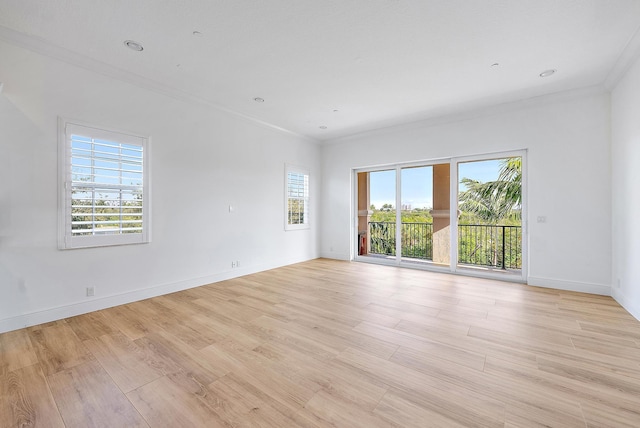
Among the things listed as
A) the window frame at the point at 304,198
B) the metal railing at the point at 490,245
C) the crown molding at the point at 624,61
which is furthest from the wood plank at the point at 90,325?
the crown molding at the point at 624,61

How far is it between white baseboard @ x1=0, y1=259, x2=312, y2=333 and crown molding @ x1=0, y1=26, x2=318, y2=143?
9.04 feet

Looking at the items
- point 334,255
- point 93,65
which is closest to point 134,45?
point 93,65

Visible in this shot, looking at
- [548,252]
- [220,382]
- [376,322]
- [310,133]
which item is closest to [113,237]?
[220,382]

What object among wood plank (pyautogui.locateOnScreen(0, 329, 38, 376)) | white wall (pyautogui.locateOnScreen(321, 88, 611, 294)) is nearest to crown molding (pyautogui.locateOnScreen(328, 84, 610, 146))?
white wall (pyautogui.locateOnScreen(321, 88, 611, 294))

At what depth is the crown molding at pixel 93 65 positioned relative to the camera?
269 centimetres

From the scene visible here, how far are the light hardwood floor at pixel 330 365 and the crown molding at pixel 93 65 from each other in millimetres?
2898

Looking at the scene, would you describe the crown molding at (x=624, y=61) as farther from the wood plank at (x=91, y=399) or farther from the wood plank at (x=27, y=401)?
the wood plank at (x=27, y=401)

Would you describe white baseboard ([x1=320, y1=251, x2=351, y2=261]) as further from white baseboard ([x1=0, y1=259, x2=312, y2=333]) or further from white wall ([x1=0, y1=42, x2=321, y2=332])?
white baseboard ([x1=0, y1=259, x2=312, y2=333])

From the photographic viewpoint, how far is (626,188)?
10.6 ft

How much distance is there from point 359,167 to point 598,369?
4.97m

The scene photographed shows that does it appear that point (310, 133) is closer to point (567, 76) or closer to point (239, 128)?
point (239, 128)

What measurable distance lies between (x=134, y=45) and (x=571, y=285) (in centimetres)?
650

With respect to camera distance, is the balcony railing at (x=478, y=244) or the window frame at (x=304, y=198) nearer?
the balcony railing at (x=478, y=244)

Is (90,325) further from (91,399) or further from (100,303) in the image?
(91,399)
